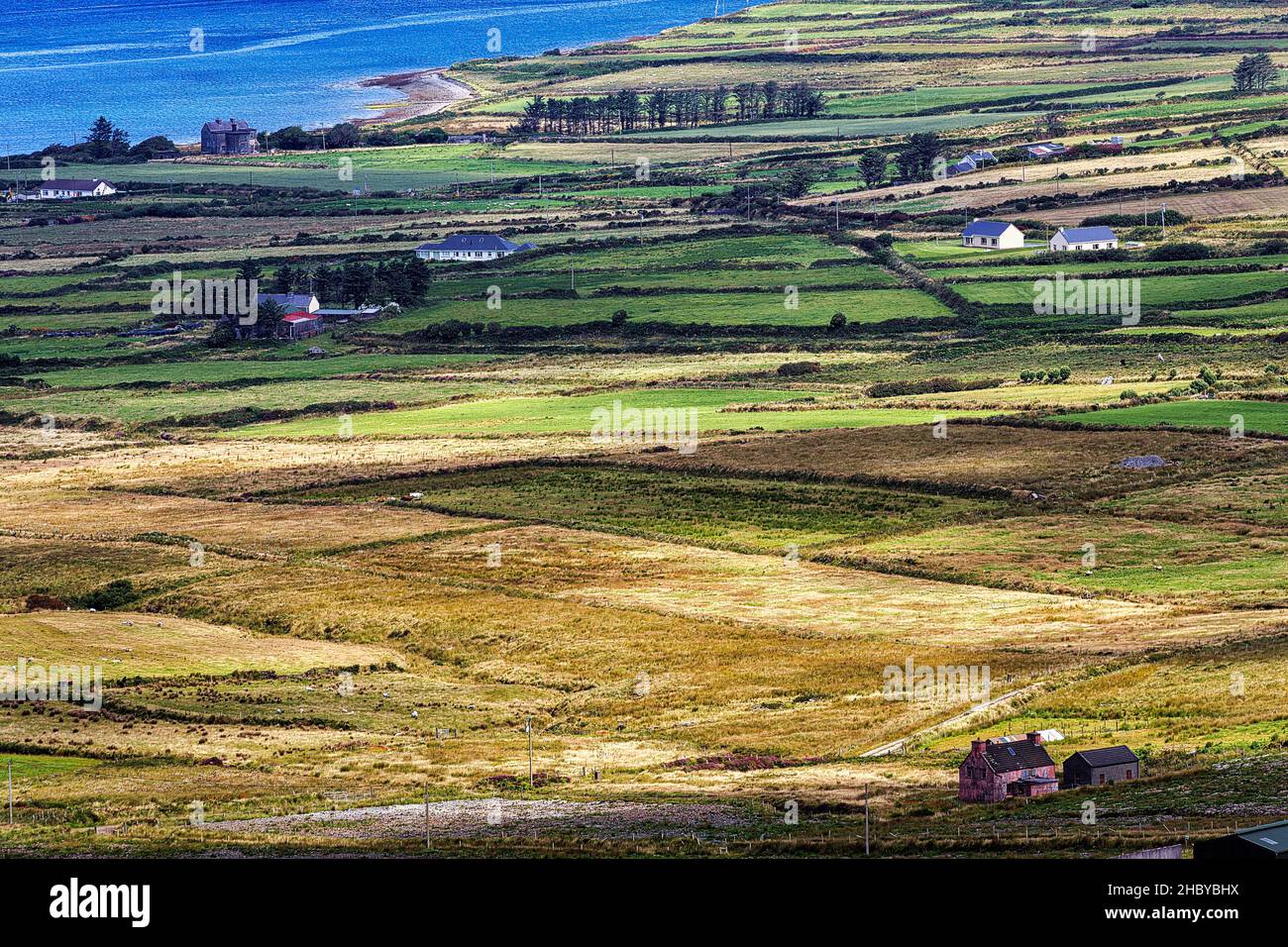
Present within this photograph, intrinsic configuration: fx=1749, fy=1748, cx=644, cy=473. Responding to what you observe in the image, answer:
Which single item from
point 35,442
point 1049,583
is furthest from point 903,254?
point 1049,583

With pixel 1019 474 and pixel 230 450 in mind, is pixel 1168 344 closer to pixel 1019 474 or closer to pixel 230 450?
pixel 1019 474

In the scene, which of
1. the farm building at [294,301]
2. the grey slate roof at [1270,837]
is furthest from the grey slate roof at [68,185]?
the grey slate roof at [1270,837]

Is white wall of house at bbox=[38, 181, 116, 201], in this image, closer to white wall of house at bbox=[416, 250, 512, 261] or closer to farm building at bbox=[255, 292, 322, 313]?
white wall of house at bbox=[416, 250, 512, 261]

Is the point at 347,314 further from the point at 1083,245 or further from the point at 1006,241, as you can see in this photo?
the point at 1083,245

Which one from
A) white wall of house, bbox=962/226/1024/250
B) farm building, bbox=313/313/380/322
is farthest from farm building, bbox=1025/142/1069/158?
farm building, bbox=313/313/380/322

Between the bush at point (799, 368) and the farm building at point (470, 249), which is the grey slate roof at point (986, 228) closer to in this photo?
the farm building at point (470, 249)
